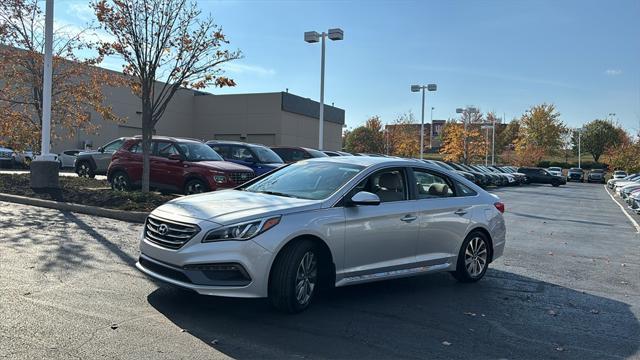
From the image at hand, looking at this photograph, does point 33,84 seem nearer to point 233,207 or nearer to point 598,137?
point 233,207

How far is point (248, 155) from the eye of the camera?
16062mm

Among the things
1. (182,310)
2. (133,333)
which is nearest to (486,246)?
(182,310)

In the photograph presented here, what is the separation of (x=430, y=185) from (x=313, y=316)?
2.45 m

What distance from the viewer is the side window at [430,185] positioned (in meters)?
6.52

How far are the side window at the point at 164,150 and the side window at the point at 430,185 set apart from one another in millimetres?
8761

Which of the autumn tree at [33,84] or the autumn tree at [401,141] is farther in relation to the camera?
the autumn tree at [401,141]

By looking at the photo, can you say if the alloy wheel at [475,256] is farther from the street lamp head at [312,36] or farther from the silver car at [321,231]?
the street lamp head at [312,36]

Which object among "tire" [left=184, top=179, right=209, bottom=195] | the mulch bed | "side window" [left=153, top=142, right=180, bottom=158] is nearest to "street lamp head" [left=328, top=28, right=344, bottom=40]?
"side window" [left=153, top=142, right=180, bottom=158]

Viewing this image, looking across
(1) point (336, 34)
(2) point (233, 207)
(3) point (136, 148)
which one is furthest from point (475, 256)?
(1) point (336, 34)

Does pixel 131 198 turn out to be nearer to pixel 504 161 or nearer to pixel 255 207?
pixel 255 207

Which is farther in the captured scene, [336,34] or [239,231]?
[336,34]

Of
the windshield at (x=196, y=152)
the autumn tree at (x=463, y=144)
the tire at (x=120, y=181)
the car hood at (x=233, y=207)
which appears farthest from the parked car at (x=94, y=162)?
the autumn tree at (x=463, y=144)

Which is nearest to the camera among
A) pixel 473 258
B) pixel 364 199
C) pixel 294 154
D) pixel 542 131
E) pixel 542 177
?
pixel 364 199

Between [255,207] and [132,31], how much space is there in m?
9.30
